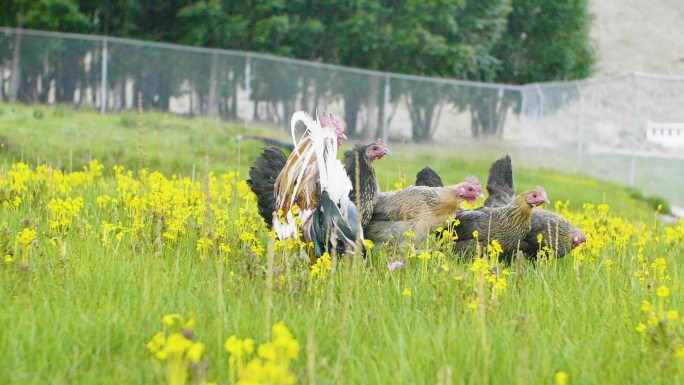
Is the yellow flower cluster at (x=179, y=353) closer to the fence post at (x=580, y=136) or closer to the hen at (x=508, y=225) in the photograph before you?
the hen at (x=508, y=225)

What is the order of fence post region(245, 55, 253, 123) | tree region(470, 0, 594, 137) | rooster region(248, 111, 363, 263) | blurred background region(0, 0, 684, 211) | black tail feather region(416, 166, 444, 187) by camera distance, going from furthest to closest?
tree region(470, 0, 594, 137), fence post region(245, 55, 253, 123), blurred background region(0, 0, 684, 211), black tail feather region(416, 166, 444, 187), rooster region(248, 111, 363, 263)

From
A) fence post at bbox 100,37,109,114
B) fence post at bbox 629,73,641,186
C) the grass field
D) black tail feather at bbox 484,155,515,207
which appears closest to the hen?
the grass field

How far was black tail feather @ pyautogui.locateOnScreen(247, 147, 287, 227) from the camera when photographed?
6355 mm

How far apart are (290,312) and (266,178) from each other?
250 centimetres

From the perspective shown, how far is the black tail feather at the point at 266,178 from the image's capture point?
6.36m

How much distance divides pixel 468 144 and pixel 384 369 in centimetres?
2304

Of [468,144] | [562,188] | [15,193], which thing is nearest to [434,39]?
[468,144]

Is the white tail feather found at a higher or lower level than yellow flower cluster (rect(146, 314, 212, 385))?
higher

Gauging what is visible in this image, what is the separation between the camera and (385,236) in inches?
247

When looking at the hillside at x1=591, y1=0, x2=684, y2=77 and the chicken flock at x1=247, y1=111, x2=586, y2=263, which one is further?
the hillside at x1=591, y1=0, x2=684, y2=77

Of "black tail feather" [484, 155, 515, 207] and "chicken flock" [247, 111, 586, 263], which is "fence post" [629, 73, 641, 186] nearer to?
"black tail feather" [484, 155, 515, 207]

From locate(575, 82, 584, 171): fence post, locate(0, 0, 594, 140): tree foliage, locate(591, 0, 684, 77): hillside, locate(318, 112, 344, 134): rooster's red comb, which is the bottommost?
locate(575, 82, 584, 171): fence post

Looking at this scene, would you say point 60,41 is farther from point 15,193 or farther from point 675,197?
point 15,193

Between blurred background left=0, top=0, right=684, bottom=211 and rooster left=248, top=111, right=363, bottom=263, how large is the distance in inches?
405
